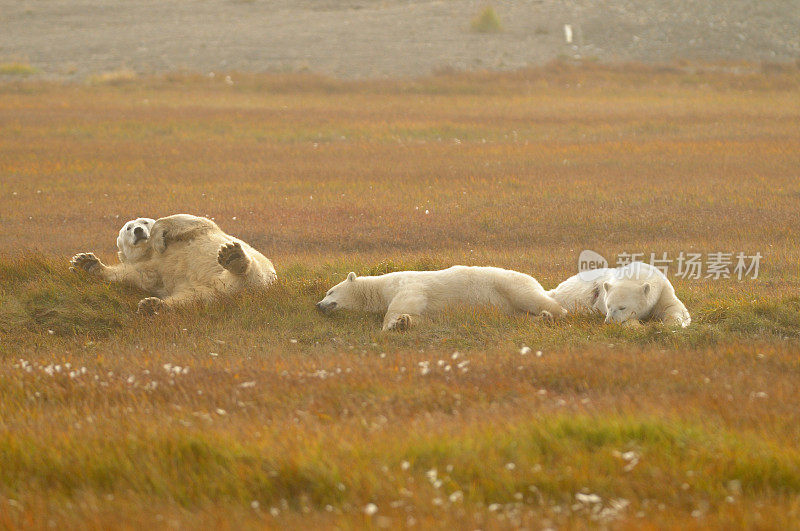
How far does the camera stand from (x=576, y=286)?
10.1m

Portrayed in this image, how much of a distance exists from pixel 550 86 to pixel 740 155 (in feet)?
52.3

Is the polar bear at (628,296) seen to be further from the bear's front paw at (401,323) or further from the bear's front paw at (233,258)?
the bear's front paw at (233,258)

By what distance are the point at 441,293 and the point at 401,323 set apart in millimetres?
973

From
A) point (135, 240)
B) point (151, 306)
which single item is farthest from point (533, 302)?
point (135, 240)

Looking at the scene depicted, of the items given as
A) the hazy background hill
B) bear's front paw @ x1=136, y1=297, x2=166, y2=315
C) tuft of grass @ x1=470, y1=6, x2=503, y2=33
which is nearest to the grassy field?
bear's front paw @ x1=136, y1=297, x2=166, y2=315

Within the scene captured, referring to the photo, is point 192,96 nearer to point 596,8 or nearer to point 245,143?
point 245,143

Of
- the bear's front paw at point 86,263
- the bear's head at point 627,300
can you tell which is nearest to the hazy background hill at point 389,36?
the bear's front paw at point 86,263

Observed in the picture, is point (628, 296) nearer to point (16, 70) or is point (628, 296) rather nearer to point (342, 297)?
point (342, 297)

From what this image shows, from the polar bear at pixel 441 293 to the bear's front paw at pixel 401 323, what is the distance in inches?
14.9

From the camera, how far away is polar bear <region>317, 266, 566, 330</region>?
9.50m

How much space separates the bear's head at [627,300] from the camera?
9039 mm

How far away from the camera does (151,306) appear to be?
9500 mm

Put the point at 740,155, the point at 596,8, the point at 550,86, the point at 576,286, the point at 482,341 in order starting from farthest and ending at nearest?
the point at 596,8 → the point at 550,86 → the point at 740,155 → the point at 576,286 → the point at 482,341

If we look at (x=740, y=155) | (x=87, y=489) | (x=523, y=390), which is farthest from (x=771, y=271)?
(x=740, y=155)
